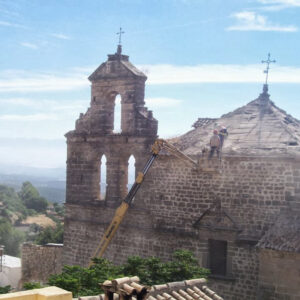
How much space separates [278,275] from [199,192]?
13.9 feet

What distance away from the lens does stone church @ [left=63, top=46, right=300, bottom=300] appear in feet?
57.5

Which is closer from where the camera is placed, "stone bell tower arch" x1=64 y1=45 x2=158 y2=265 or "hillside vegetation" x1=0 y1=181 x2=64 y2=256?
"stone bell tower arch" x1=64 y1=45 x2=158 y2=265

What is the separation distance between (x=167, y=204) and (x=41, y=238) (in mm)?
24003

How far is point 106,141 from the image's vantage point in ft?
72.4

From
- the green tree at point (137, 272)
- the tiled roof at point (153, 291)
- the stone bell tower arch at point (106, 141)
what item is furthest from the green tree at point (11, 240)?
the tiled roof at point (153, 291)

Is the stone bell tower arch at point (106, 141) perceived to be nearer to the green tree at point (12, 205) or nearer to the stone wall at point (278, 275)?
the stone wall at point (278, 275)

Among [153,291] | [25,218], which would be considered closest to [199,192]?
[153,291]

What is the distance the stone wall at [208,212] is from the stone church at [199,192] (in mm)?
30

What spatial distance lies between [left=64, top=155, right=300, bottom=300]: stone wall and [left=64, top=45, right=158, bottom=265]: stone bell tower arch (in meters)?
0.59

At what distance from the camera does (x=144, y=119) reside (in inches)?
838

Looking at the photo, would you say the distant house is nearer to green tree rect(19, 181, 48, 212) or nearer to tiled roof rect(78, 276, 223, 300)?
tiled roof rect(78, 276, 223, 300)

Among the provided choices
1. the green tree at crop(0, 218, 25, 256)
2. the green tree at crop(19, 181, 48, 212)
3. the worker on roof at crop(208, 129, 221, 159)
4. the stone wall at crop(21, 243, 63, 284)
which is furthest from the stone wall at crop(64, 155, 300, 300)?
the green tree at crop(19, 181, 48, 212)

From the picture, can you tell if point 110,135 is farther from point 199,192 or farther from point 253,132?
point 253,132

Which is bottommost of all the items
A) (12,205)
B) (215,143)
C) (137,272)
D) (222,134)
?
(137,272)
